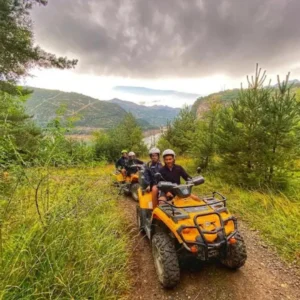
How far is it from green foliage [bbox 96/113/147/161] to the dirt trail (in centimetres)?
1979

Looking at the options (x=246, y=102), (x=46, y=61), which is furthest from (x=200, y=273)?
(x=46, y=61)

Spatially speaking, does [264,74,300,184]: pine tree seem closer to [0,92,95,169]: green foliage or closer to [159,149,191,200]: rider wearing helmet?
[159,149,191,200]: rider wearing helmet

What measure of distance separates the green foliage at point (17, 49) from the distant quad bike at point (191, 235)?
788cm

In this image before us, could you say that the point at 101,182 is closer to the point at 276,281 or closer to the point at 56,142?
the point at 56,142

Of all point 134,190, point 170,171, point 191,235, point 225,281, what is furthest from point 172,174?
point 134,190

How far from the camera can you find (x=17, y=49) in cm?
828

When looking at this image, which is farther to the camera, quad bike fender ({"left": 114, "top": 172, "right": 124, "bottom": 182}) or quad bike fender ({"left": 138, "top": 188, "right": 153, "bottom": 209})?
quad bike fender ({"left": 114, "top": 172, "right": 124, "bottom": 182})

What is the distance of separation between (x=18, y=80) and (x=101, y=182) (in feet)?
25.0

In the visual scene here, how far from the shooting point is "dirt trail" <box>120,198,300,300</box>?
10.2ft

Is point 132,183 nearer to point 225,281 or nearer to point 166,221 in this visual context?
point 166,221

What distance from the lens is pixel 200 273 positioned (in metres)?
3.51

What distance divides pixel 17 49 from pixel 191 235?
8907mm

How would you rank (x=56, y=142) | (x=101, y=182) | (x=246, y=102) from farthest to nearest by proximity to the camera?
(x=246, y=102) < (x=101, y=182) < (x=56, y=142)

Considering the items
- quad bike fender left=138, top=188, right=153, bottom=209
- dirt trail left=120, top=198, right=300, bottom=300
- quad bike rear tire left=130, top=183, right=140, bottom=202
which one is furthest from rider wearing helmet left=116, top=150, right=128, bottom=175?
dirt trail left=120, top=198, right=300, bottom=300
